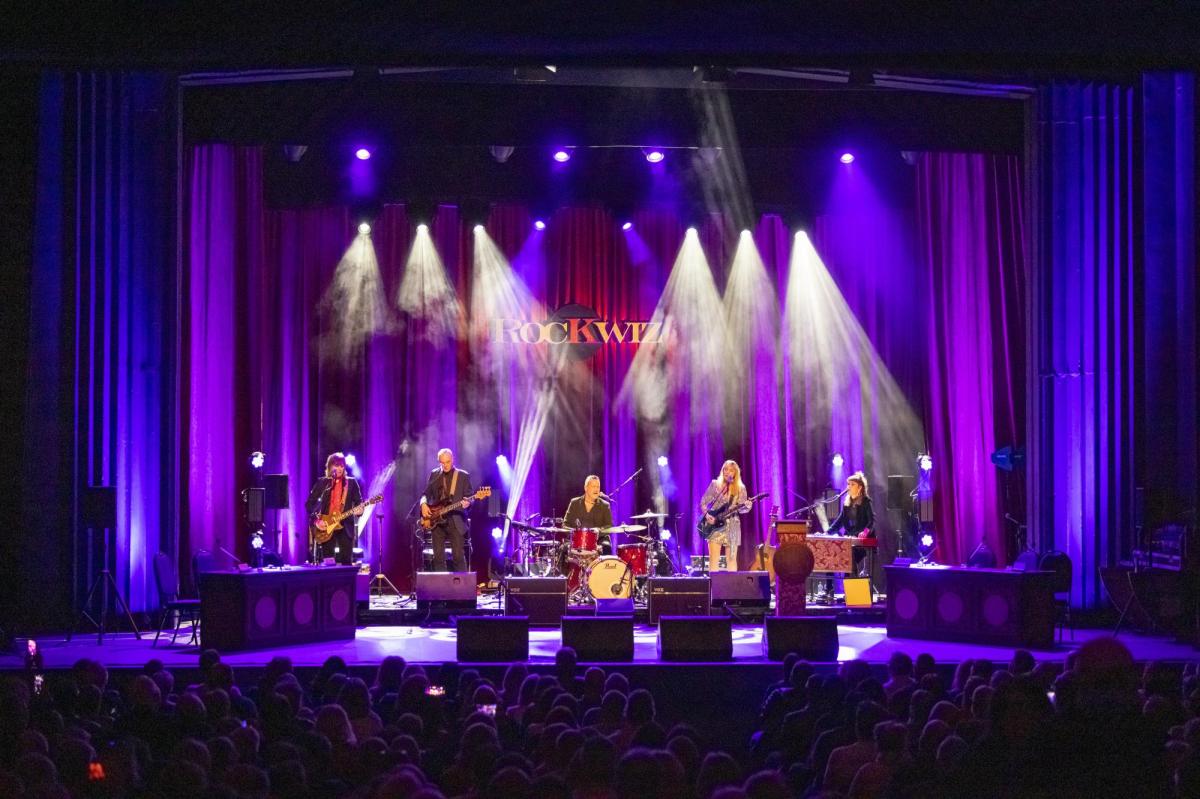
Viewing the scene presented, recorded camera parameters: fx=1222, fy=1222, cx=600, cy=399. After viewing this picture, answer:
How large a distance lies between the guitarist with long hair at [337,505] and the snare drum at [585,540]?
7.88 feet

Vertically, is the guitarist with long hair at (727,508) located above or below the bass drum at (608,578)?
above

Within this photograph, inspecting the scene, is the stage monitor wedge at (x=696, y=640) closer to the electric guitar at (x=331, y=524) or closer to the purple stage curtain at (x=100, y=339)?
the electric guitar at (x=331, y=524)

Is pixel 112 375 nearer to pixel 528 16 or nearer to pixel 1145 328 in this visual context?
pixel 528 16

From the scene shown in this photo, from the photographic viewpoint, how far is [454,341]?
16.1m

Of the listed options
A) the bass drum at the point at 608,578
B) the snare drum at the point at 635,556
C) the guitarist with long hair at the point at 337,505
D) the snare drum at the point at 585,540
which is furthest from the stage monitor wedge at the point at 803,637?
the guitarist with long hair at the point at 337,505

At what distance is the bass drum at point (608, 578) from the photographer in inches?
484

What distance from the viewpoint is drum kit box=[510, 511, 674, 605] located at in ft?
40.5

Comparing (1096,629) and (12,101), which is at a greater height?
(12,101)

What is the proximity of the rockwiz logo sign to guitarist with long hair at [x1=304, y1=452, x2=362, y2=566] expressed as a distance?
341 cm

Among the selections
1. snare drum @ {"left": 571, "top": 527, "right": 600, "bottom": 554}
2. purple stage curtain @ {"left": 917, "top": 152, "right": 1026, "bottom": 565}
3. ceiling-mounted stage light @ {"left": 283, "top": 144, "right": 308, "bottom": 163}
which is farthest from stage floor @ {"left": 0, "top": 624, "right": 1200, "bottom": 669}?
ceiling-mounted stage light @ {"left": 283, "top": 144, "right": 308, "bottom": 163}

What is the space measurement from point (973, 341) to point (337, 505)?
315 inches

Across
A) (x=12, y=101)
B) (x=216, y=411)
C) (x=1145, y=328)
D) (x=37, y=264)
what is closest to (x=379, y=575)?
(x=216, y=411)

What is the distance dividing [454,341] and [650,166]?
3.43m

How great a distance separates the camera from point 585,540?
12.9m
